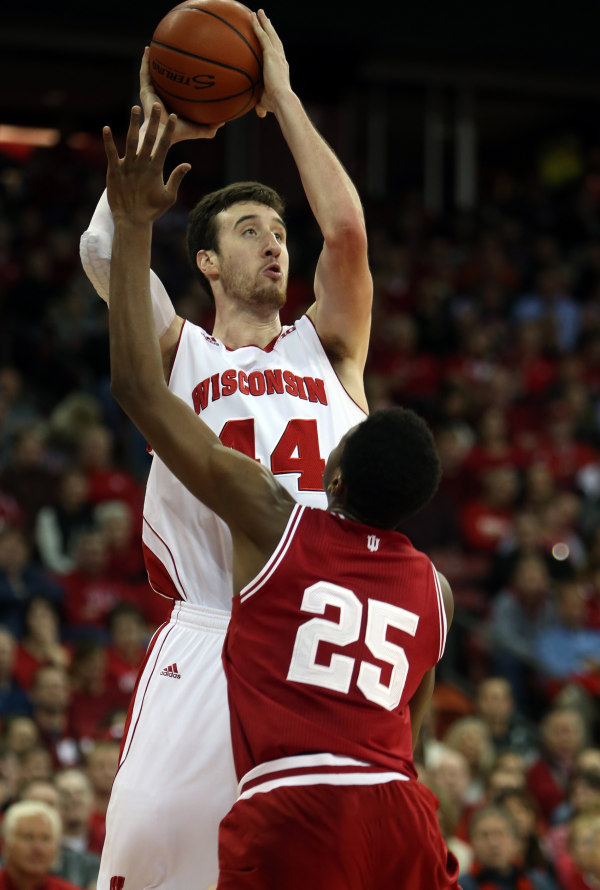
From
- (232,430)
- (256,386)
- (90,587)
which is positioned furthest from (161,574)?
(90,587)

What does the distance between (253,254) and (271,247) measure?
59 millimetres

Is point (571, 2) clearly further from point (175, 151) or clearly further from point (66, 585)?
point (66, 585)

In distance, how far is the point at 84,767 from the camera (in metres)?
7.71

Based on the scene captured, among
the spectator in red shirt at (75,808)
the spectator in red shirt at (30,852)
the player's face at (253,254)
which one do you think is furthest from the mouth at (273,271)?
the spectator in red shirt at (75,808)

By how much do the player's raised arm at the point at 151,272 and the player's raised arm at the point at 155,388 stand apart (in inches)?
9.7

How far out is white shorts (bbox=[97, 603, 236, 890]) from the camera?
3244 millimetres

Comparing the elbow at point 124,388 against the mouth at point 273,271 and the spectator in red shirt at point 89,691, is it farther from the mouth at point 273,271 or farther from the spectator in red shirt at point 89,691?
the spectator in red shirt at point 89,691

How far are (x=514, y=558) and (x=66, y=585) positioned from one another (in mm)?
3549

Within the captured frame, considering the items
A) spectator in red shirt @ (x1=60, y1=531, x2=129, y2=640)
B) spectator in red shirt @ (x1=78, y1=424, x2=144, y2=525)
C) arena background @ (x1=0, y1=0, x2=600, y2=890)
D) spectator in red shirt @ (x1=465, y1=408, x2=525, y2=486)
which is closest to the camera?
spectator in red shirt @ (x1=60, y1=531, x2=129, y2=640)

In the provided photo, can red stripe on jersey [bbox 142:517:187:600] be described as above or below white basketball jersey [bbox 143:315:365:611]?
below

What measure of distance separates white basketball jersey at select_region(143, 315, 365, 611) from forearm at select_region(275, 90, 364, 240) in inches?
15.4

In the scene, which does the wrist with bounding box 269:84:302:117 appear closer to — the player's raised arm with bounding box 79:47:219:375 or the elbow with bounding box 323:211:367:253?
the player's raised arm with bounding box 79:47:219:375

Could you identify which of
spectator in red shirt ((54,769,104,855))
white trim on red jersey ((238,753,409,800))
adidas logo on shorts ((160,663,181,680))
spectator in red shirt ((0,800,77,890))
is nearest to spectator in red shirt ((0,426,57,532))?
spectator in red shirt ((54,769,104,855))

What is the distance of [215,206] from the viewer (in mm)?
3943
